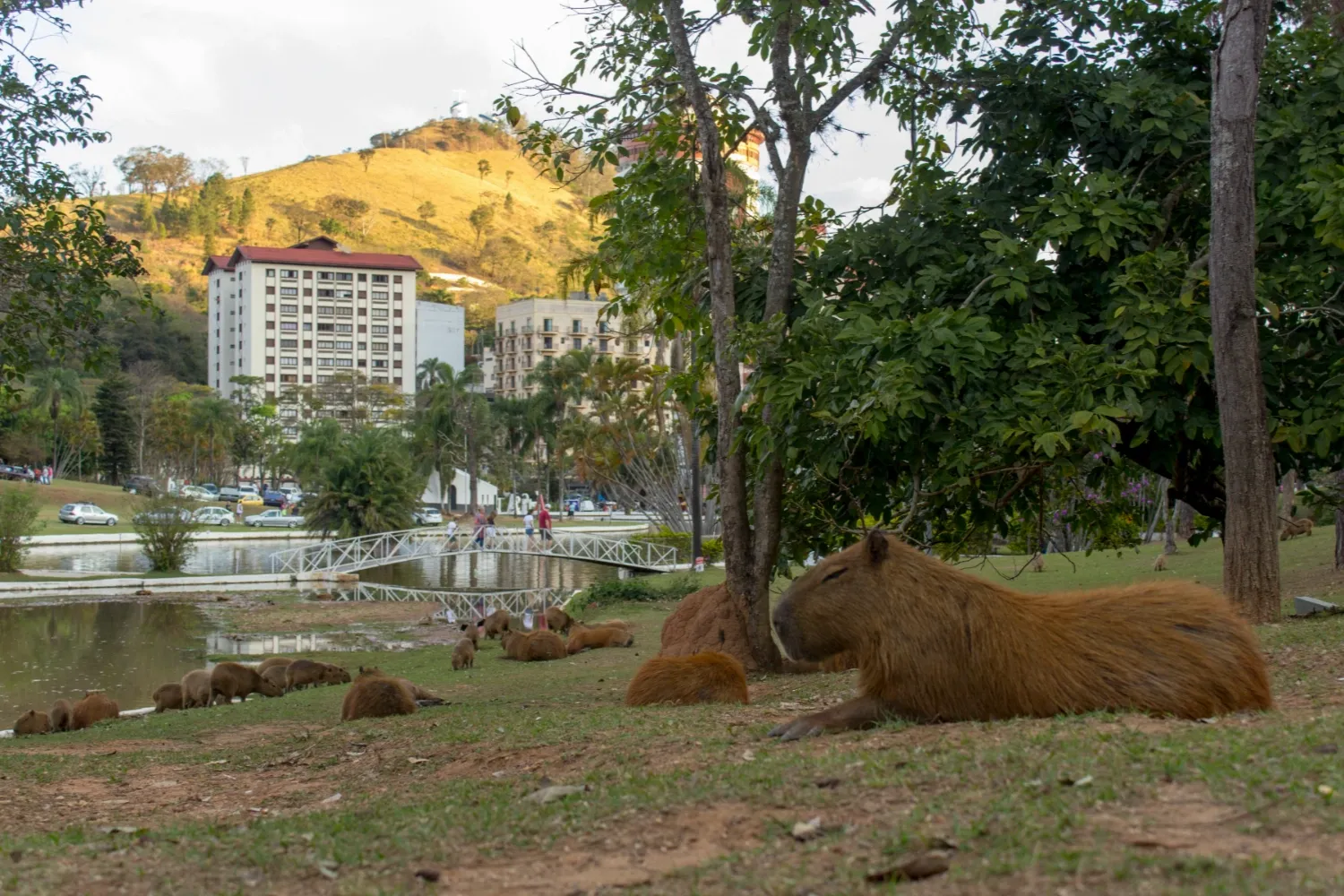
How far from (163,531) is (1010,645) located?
38.4 m

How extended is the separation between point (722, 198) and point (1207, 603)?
22.2ft

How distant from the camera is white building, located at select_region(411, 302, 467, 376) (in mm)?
130750

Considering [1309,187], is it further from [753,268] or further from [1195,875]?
[1195,875]

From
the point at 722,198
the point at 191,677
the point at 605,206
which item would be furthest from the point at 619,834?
the point at 191,677

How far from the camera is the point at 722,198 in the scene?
11008 mm

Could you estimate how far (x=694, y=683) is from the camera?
314 inches

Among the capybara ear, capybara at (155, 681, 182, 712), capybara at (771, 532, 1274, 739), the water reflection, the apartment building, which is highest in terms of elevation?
the apartment building

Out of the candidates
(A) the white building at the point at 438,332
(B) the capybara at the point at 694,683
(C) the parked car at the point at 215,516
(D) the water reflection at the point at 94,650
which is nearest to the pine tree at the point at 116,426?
(C) the parked car at the point at 215,516

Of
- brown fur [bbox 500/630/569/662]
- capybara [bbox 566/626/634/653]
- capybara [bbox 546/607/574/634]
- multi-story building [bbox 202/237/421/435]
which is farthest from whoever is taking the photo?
multi-story building [bbox 202/237/421/435]

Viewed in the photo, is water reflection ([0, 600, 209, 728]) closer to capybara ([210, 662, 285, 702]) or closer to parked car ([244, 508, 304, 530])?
capybara ([210, 662, 285, 702])

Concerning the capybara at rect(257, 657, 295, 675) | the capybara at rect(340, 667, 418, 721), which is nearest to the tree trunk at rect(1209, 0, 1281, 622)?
the capybara at rect(340, 667, 418, 721)

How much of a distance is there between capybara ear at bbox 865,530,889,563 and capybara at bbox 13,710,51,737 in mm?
9990

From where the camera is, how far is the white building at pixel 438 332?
13075 cm

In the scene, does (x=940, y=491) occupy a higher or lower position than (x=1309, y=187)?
lower
